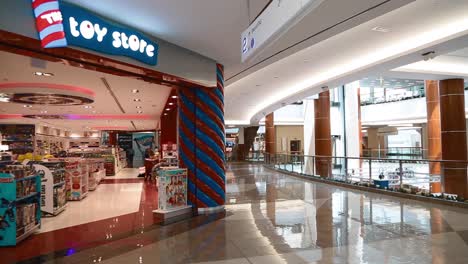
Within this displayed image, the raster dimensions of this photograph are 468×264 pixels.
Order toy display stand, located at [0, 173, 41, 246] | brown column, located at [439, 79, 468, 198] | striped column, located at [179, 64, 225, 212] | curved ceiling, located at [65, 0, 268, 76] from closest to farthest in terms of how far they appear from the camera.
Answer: curved ceiling, located at [65, 0, 268, 76] → toy display stand, located at [0, 173, 41, 246] → striped column, located at [179, 64, 225, 212] → brown column, located at [439, 79, 468, 198]

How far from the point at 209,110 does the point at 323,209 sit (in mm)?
3212

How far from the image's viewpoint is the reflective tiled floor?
419 centimetres

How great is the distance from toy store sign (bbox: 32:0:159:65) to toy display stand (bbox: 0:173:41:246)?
2.37 metres

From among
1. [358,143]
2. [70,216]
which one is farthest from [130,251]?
[358,143]

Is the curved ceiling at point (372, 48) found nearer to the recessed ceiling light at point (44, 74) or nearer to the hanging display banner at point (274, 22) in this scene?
the hanging display banner at point (274, 22)

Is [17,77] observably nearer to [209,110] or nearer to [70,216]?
[70,216]

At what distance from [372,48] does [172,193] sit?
580 cm

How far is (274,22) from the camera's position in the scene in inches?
120

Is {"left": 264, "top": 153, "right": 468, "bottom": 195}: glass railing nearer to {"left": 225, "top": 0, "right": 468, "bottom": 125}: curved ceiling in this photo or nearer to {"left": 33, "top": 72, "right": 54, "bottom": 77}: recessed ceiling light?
{"left": 225, "top": 0, "right": 468, "bottom": 125}: curved ceiling

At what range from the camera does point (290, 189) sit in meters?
10.7

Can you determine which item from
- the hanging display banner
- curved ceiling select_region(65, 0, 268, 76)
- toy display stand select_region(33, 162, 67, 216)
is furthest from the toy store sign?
toy display stand select_region(33, 162, 67, 216)

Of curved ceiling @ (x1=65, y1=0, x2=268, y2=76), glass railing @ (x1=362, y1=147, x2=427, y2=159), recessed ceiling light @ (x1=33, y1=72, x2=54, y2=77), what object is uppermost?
curved ceiling @ (x1=65, y1=0, x2=268, y2=76)

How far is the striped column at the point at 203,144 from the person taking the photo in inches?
287

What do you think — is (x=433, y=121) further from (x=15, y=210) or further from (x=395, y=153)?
(x=15, y=210)
